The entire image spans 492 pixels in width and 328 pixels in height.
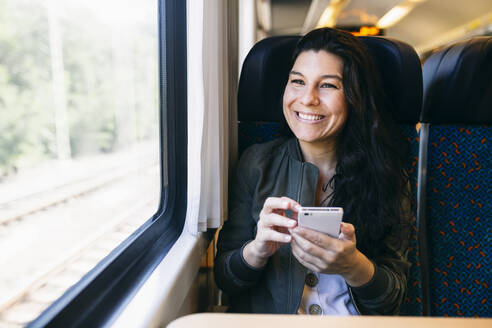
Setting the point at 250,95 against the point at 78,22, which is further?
the point at 78,22

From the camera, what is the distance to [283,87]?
1.37 metres

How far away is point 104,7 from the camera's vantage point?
Result: 275cm

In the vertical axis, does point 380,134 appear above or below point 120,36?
below

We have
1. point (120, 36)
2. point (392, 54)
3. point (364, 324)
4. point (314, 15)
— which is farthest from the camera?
point (314, 15)

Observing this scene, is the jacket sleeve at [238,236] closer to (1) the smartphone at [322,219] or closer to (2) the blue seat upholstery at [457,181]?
(1) the smartphone at [322,219]

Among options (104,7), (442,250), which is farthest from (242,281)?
A: (104,7)

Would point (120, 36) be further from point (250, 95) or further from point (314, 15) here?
point (314, 15)

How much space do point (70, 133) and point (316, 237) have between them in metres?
2.90

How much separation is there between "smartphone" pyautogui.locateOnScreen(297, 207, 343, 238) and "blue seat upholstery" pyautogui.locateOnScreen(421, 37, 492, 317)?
79 cm

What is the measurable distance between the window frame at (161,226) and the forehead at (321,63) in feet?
1.67

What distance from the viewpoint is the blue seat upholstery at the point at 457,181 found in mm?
1367

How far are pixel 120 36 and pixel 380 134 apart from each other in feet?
10.3

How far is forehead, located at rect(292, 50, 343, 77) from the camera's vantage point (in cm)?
115

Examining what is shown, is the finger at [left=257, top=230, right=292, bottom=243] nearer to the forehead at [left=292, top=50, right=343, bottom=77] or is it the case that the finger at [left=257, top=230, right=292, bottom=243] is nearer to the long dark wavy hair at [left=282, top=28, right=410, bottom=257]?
the long dark wavy hair at [left=282, top=28, right=410, bottom=257]
